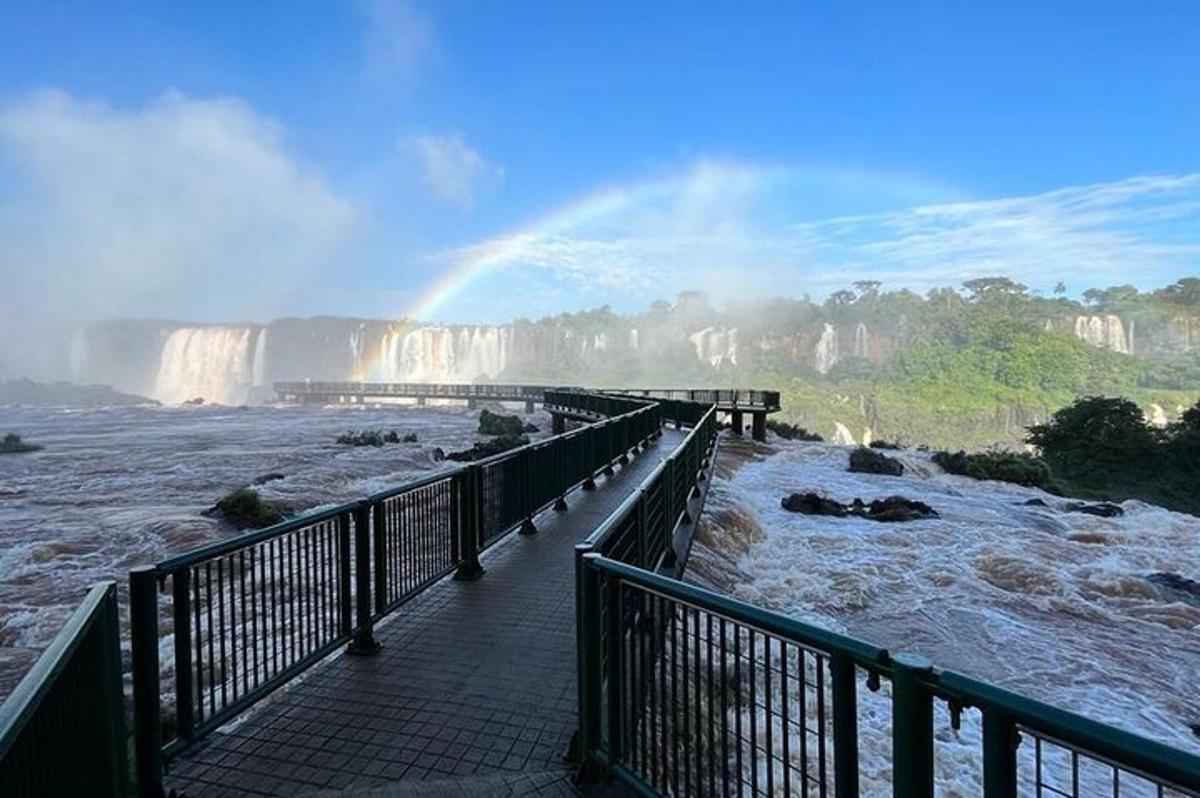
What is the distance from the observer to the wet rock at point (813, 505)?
2025cm

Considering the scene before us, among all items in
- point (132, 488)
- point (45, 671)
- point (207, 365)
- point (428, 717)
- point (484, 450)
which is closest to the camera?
point (45, 671)

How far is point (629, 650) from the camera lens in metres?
3.86

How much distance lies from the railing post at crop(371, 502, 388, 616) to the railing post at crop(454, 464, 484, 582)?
64.6 inches

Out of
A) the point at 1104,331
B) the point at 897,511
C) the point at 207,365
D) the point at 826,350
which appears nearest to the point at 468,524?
the point at 897,511

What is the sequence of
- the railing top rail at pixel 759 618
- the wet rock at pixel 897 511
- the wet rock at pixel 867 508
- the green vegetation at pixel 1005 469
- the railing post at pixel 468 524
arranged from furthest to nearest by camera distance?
the green vegetation at pixel 1005 469, the wet rock at pixel 867 508, the wet rock at pixel 897 511, the railing post at pixel 468 524, the railing top rail at pixel 759 618

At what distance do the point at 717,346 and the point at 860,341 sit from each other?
2327cm

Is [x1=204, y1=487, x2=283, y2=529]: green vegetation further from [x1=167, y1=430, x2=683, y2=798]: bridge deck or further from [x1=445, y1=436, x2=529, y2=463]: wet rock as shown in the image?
[x1=167, y1=430, x2=683, y2=798]: bridge deck

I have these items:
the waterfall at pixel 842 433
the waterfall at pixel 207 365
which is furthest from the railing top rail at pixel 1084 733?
the waterfall at pixel 207 365

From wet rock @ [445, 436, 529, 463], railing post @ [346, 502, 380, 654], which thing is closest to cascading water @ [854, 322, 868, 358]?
wet rock @ [445, 436, 529, 463]

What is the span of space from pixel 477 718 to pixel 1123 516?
23.7 meters

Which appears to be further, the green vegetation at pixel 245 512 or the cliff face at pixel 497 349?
the cliff face at pixel 497 349

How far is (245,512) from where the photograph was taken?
17531 millimetres

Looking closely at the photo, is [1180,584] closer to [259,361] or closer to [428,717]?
[428,717]

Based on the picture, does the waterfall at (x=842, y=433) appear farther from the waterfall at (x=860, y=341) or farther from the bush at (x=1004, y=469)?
the bush at (x=1004, y=469)
